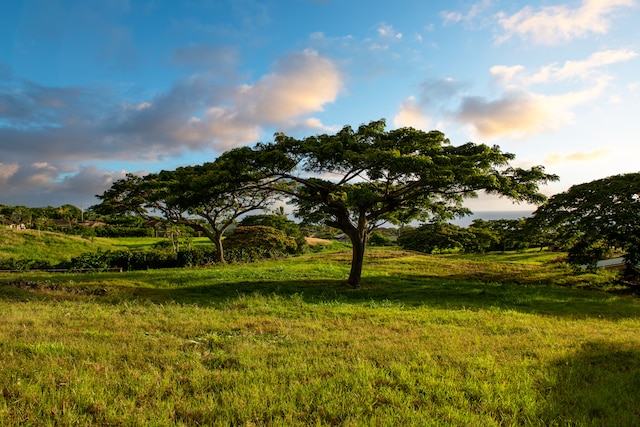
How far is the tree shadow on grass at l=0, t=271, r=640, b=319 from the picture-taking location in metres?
12.4

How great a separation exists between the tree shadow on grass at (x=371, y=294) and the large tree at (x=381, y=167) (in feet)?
8.50

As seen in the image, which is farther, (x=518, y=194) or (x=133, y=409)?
(x=518, y=194)

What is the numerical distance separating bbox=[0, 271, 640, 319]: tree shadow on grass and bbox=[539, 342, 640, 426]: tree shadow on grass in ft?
19.6

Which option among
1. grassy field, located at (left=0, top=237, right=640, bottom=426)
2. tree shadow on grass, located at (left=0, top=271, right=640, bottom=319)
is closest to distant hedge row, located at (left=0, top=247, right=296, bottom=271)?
tree shadow on grass, located at (left=0, top=271, right=640, bottom=319)

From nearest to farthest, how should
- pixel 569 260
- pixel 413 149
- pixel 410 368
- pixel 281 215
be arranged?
pixel 410 368, pixel 413 149, pixel 569 260, pixel 281 215

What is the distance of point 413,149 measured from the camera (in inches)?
619

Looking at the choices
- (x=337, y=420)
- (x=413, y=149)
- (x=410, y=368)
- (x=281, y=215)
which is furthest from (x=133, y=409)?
(x=281, y=215)

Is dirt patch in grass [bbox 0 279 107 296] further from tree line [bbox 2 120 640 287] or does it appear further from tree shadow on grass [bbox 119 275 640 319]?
tree line [bbox 2 120 640 287]

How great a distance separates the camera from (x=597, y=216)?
17984mm

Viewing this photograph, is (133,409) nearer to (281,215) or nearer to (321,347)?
(321,347)

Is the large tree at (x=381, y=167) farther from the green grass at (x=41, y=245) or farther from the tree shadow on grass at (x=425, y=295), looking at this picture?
the green grass at (x=41, y=245)

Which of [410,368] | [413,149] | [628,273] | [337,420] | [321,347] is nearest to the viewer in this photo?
[337,420]

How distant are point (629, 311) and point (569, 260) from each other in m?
9.31

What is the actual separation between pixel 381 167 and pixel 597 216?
12025mm
